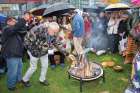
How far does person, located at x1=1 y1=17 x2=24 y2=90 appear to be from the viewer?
7887 millimetres

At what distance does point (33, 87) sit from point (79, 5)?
850cm

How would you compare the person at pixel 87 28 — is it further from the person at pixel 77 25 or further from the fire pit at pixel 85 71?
the fire pit at pixel 85 71

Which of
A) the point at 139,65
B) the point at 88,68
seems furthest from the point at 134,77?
the point at 88,68

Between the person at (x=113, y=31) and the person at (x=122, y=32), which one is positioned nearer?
the person at (x=122, y=32)

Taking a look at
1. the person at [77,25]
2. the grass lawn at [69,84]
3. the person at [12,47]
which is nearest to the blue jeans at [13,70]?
the person at [12,47]

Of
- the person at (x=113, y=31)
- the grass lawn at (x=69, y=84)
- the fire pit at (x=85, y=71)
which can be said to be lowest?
the grass lawn at (x=69, y=84)

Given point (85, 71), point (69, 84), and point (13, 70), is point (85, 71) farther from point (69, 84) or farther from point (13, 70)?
point (13, 70)

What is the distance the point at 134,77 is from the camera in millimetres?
7727

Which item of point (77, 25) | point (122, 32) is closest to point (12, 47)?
point (77, 25)

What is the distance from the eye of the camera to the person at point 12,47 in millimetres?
7887

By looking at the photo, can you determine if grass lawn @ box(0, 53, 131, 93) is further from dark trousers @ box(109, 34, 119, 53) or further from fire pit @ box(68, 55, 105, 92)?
dark trousers @ box(109, 34, 119, 53)

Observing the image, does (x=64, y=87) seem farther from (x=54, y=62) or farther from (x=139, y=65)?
(x=139, y=65)

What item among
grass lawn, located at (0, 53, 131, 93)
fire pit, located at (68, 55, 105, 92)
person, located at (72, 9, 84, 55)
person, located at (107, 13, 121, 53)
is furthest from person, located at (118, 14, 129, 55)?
fire pit, located at (68, 55, 105, 92)

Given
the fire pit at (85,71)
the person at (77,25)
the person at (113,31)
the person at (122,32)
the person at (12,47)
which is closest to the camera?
the person at (12,47)
